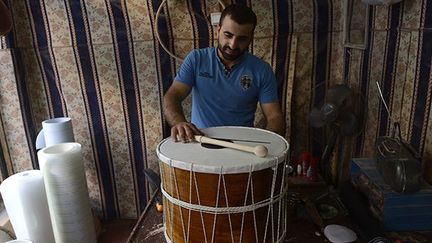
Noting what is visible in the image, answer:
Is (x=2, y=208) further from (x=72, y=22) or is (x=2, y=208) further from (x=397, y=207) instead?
(x=397, y=207)

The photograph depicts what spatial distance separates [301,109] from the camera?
2.67m

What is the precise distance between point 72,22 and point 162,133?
113 cm

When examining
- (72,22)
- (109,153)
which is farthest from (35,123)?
(72,22)

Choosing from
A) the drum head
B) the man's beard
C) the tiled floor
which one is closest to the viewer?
the drum head

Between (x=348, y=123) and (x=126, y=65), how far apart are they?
1.73m

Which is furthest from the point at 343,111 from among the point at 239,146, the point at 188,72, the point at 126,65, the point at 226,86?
the point at 126,65

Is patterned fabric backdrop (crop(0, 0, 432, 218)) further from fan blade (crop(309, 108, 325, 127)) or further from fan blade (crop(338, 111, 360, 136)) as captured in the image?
fan blade (crop(309, 108, 325, 127))

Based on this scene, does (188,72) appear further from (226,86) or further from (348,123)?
(348,123)

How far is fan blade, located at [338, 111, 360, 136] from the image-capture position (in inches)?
82.0

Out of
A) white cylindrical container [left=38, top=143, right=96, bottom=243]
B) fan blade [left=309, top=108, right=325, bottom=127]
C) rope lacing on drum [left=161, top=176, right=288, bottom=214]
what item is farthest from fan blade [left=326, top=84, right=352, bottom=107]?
white cylindrical container [left=38, top=143, right=96, bottom=243]

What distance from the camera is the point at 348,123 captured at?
82.6 inches

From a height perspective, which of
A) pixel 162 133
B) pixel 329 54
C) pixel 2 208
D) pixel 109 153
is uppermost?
pixel 329 54

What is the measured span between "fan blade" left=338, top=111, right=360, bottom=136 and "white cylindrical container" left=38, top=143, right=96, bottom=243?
181cm

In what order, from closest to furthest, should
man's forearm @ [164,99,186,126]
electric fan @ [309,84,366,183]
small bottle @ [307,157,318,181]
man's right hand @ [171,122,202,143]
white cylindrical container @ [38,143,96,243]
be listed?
1. man's right hand @ [171,122,202,143]
2. man's forearm @ [164,99,186,126]
3. electric fan @ [309,84,366,183]
4. white cylindrical container @ [38,143,96,243]
5. small bottle @ [307,157,318,181]
